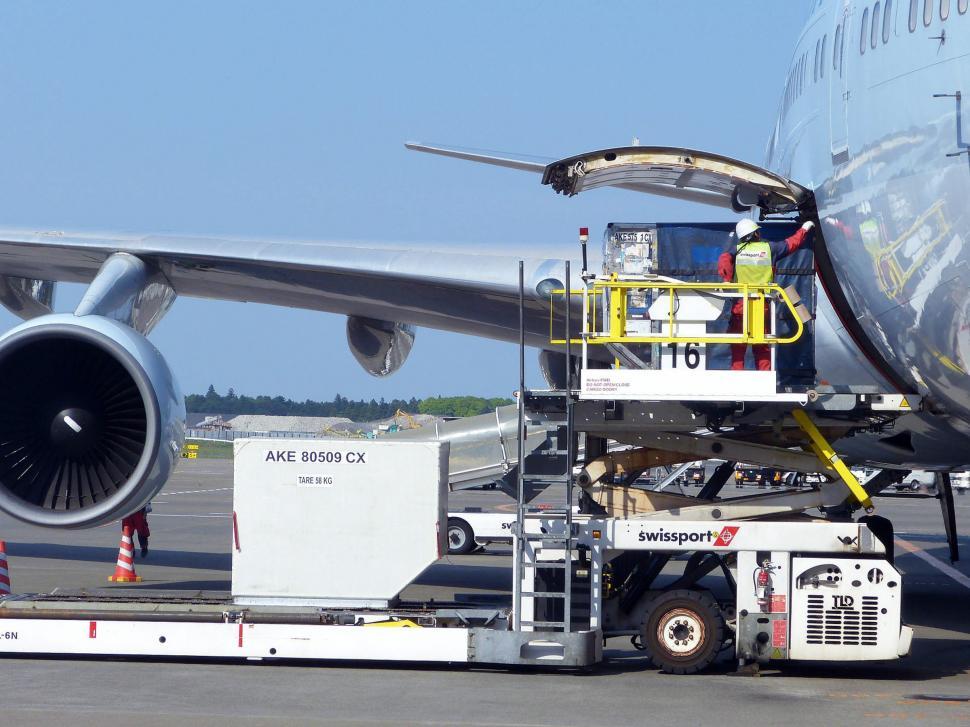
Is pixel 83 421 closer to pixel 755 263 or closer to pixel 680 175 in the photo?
pixel 680 175

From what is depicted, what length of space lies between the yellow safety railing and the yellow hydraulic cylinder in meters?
0.63

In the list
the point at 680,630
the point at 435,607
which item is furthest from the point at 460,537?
the point at 680,630

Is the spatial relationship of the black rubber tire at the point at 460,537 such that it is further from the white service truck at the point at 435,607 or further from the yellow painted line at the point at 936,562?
the white service truck at the point at 435,607

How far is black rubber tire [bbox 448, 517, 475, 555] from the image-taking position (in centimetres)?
1705

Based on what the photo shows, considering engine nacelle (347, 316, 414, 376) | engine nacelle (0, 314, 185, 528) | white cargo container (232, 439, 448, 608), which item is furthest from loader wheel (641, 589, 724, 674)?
engine nacelle (347, 316, 414, 376)

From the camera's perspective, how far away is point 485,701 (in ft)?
24.7

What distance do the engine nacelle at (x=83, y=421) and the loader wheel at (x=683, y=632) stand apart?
12.7 feet

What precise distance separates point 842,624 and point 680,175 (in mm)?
3044

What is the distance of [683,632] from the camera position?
344 inches

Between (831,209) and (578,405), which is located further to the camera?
(578,405)

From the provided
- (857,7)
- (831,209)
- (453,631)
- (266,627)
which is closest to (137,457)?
(266,627)

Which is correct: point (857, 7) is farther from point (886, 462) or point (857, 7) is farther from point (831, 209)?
point (886, 462)

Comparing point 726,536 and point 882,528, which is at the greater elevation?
point 882,528

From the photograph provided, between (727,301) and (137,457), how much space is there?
4762 millimetres
